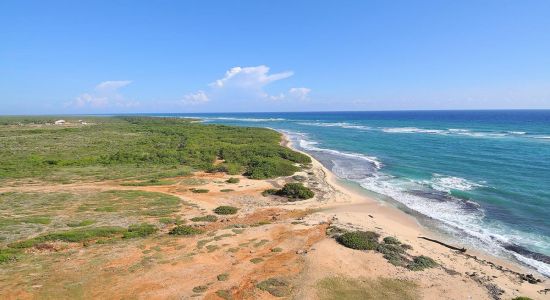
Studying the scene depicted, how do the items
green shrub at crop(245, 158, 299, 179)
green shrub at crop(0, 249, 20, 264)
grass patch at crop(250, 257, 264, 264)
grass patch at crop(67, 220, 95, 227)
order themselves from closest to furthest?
1. green shrub at crop(0, 249, 20, 264)
2. grass patch at crop(250, 257, 264, 264)
3. grass patch at crop(67, 220, 95, 227)
4. green shrub at crop(245, 158, 299, 179)

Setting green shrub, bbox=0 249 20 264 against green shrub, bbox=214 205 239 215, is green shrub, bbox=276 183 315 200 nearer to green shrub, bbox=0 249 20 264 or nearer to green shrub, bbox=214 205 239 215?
green shrub, bbox=214 205 239 215

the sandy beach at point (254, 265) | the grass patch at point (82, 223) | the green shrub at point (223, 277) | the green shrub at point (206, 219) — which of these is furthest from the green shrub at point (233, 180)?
the green shrub at point (223, 277)

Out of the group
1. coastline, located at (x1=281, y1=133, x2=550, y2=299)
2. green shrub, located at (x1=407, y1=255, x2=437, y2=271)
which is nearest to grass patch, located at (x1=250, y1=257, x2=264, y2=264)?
coastline, located at (x1=281, y1=133, x2=550, y2=299)

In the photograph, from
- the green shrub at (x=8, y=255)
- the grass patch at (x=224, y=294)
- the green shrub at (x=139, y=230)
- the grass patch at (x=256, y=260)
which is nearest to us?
the grass patch at (x=224, y=294)

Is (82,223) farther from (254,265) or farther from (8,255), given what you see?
(254,265)

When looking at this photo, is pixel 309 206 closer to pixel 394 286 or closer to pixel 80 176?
pixel 394 286

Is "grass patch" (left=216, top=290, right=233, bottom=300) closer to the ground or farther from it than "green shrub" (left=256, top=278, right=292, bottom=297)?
farther from it

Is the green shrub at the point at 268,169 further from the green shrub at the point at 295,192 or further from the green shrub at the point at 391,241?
the green shrub at the point at 391,241
